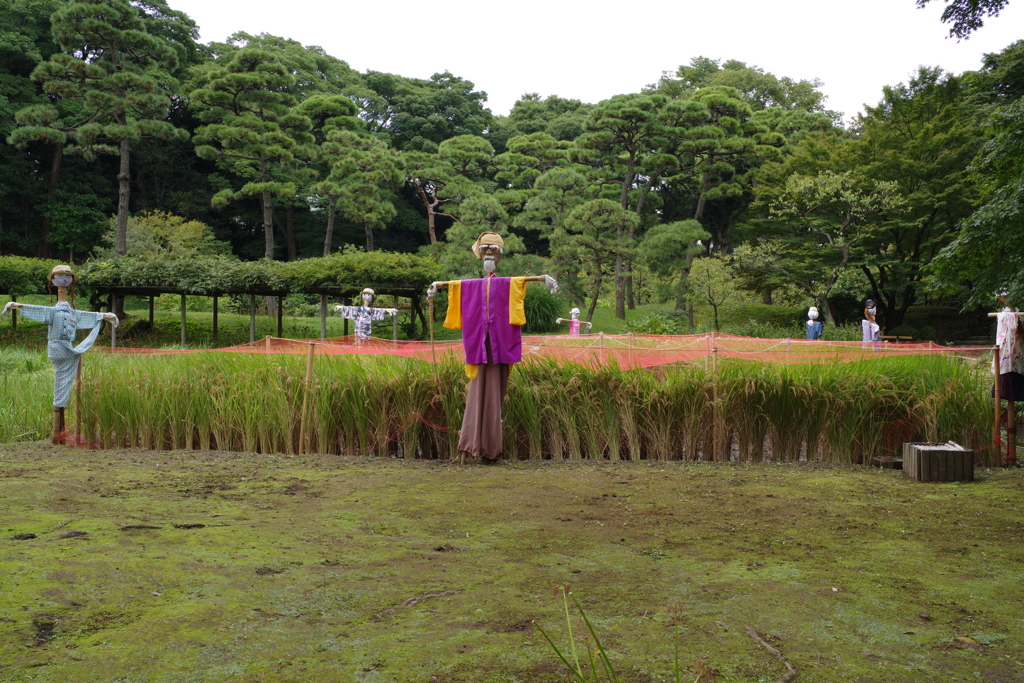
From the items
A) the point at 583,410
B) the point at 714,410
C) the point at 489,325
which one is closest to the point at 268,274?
the point at 489,325

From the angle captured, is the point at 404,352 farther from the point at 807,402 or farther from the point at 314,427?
the point at 807,402

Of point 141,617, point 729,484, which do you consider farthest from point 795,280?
point 141,617

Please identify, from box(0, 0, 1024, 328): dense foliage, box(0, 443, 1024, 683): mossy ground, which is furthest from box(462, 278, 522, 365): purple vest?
box(0, 0, 1024, 328): dense foliage

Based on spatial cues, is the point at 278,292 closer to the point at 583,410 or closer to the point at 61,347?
the point at 61,347

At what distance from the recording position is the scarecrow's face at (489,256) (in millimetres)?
5676

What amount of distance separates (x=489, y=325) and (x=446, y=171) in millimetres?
21981

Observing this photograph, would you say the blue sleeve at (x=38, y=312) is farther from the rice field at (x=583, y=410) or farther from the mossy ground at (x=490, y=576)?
the mossy ground at (x=490, y=576)

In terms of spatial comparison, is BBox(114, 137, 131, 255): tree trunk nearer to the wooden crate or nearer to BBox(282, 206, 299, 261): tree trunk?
BBox(282, 206, 299, 261): tree trunk

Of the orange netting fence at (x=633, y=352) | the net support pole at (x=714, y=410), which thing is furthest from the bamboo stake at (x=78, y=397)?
the net support pole at (x=714, y=410)

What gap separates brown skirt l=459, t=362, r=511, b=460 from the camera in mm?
5379

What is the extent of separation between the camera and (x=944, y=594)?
8.75 feet

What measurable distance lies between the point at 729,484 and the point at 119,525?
3.22 m

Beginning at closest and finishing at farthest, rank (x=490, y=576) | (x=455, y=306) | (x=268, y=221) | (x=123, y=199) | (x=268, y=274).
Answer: (x=490, y=576) < (x=455, y=306) < (x=268, y=274) < (x=123, y=199) < (x=268, y=221)

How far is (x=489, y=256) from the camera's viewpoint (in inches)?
225
